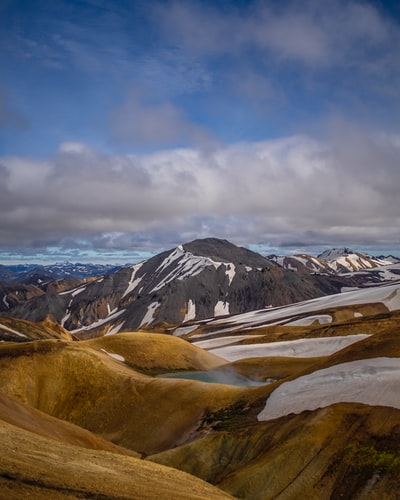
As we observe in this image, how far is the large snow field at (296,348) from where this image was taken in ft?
380

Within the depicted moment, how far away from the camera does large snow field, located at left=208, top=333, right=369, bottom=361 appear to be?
380 feet

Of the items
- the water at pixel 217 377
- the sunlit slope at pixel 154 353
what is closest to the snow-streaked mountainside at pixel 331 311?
the sunlit slope at pixel 154 353

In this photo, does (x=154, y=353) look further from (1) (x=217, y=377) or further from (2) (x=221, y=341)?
(2) (x=221, y=341)

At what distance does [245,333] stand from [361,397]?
402ft

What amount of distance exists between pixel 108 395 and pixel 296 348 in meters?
69.5

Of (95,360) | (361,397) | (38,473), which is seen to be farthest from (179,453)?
(95,360)

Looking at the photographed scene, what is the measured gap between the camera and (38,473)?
16.9m

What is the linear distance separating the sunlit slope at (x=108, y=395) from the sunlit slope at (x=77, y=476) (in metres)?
25.5

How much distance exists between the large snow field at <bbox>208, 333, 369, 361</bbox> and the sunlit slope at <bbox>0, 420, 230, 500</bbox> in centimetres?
9452

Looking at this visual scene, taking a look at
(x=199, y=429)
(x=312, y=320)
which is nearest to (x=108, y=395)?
(x=199, y=429)

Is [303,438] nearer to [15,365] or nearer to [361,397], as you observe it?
[361,397]

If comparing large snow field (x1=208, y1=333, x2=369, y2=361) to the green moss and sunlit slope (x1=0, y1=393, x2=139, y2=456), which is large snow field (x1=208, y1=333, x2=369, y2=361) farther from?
the green moss

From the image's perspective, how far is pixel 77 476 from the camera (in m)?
18.0

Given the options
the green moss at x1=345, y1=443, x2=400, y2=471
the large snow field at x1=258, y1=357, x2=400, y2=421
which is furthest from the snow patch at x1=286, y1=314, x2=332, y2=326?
the green moss at x1=345, y1=443, x2=400, y2=471
